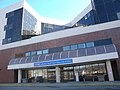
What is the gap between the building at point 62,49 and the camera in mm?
20312

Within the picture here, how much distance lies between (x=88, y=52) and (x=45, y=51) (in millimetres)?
8754

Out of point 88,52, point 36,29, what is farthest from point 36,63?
point 36,29

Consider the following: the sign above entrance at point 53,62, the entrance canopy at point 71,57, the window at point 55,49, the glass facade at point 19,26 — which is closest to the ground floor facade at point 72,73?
the sign above entrance at point 53,62

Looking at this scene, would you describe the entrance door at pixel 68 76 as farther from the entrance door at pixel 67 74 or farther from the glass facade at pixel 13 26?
the glass facade at pixel 13 26

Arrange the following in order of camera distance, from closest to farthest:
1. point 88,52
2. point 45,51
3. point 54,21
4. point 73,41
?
point 88,52 < point 73,41 < point 45,51 < point 54,21

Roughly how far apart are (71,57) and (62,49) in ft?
11.7

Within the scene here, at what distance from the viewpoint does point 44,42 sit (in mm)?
25859

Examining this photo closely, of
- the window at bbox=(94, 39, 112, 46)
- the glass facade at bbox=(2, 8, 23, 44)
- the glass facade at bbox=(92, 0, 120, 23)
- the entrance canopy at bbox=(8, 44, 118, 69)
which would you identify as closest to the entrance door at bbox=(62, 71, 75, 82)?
the entrance canopy at bbox=(8, 44, 118, 69)

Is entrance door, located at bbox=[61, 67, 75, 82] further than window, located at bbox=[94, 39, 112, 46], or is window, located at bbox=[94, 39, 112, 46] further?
entrance door, located at bbox=[61, 67, 75, 82]

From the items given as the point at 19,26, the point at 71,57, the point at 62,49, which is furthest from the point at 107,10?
the point at 19,26

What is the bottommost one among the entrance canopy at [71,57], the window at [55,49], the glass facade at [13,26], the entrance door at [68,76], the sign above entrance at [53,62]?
the entrance door at [68,76]

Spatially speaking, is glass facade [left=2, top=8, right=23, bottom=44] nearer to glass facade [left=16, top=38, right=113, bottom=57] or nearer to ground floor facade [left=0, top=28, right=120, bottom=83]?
ground floor facade [left=0, top=28, right=120, bottom=83]

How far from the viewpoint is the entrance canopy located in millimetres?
18784

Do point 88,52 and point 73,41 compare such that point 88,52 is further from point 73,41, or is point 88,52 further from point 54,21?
point 54,21
